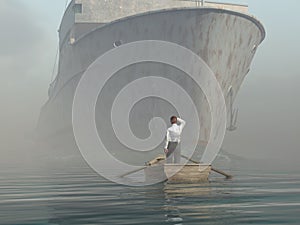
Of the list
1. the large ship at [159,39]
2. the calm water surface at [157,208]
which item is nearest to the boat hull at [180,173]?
the calm water surface at [157,208]

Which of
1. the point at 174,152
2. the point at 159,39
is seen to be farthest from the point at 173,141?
the point at 159,39

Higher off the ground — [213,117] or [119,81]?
[119,81]

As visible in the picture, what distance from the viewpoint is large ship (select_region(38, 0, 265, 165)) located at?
109ft

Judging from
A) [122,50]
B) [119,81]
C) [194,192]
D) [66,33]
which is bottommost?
[194,192]

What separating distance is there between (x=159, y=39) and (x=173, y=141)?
20546mm

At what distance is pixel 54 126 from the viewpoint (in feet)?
181

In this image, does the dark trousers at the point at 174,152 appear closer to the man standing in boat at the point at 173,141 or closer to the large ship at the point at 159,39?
the man standing in boat at the point at 173,141

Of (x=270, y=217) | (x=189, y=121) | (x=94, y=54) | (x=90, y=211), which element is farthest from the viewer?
(x=94, y=54)

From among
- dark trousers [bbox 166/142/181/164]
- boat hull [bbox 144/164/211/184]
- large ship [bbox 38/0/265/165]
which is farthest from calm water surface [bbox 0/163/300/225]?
large ship [bbox 38/0/265/165]

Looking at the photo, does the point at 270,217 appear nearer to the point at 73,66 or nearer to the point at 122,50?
the point at 122,50

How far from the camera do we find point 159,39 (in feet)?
111

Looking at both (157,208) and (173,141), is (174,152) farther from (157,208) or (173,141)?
(157,208)

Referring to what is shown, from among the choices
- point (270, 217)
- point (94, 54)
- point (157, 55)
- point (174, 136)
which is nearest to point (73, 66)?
point (94, 54)

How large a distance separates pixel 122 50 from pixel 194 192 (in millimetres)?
24790
